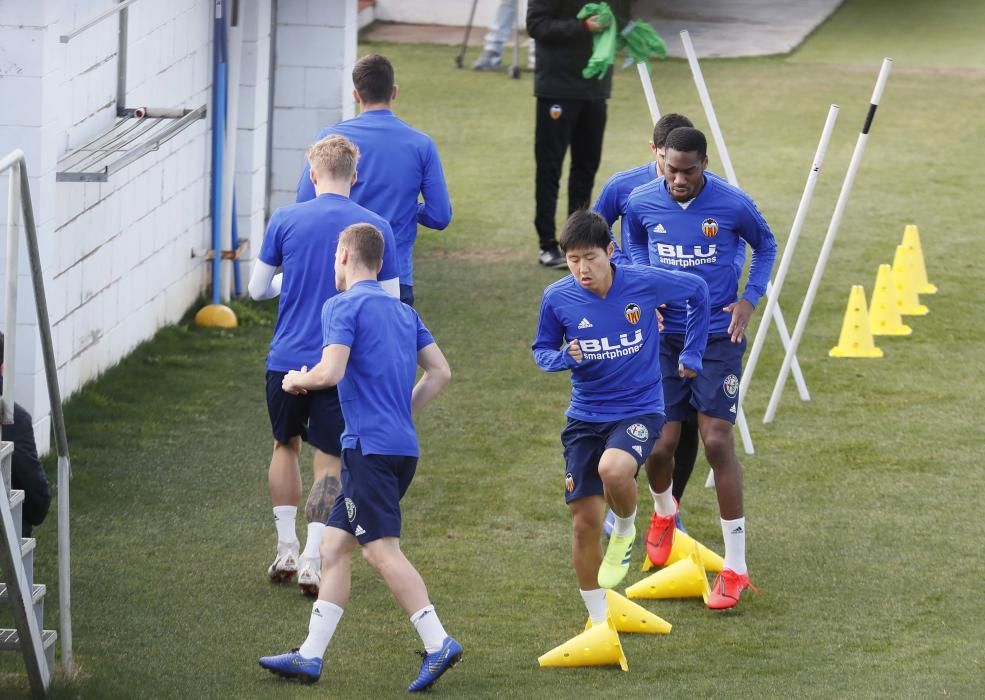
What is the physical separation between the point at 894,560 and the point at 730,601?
37.9 inches

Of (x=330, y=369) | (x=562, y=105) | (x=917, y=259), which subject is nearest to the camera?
(x=330, y=369)

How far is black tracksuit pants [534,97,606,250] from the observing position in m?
12.9

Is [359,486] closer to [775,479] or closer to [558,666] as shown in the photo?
[558,666]

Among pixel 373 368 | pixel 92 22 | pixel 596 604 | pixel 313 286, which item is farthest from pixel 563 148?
pixel 373 368

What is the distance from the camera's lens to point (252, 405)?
9.88m

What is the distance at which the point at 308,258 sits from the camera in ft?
22.1

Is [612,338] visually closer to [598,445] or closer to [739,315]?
[598,445]

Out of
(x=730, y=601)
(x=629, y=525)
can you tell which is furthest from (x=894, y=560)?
(x=629, y=525)

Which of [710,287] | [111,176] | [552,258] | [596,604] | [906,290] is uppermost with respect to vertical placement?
[710,287]

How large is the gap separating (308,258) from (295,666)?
169 cm

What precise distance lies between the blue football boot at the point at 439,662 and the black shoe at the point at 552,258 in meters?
7.48

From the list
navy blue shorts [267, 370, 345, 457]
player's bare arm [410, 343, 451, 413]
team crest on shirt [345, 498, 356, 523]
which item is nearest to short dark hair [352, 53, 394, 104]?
navy blue shorts [267, 370, 345, 457]

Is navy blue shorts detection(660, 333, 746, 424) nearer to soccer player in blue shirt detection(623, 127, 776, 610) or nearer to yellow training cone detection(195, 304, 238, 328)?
soccer player in blue shirt detection(623, 127, 776, 610)

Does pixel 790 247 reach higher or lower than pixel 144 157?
higher
